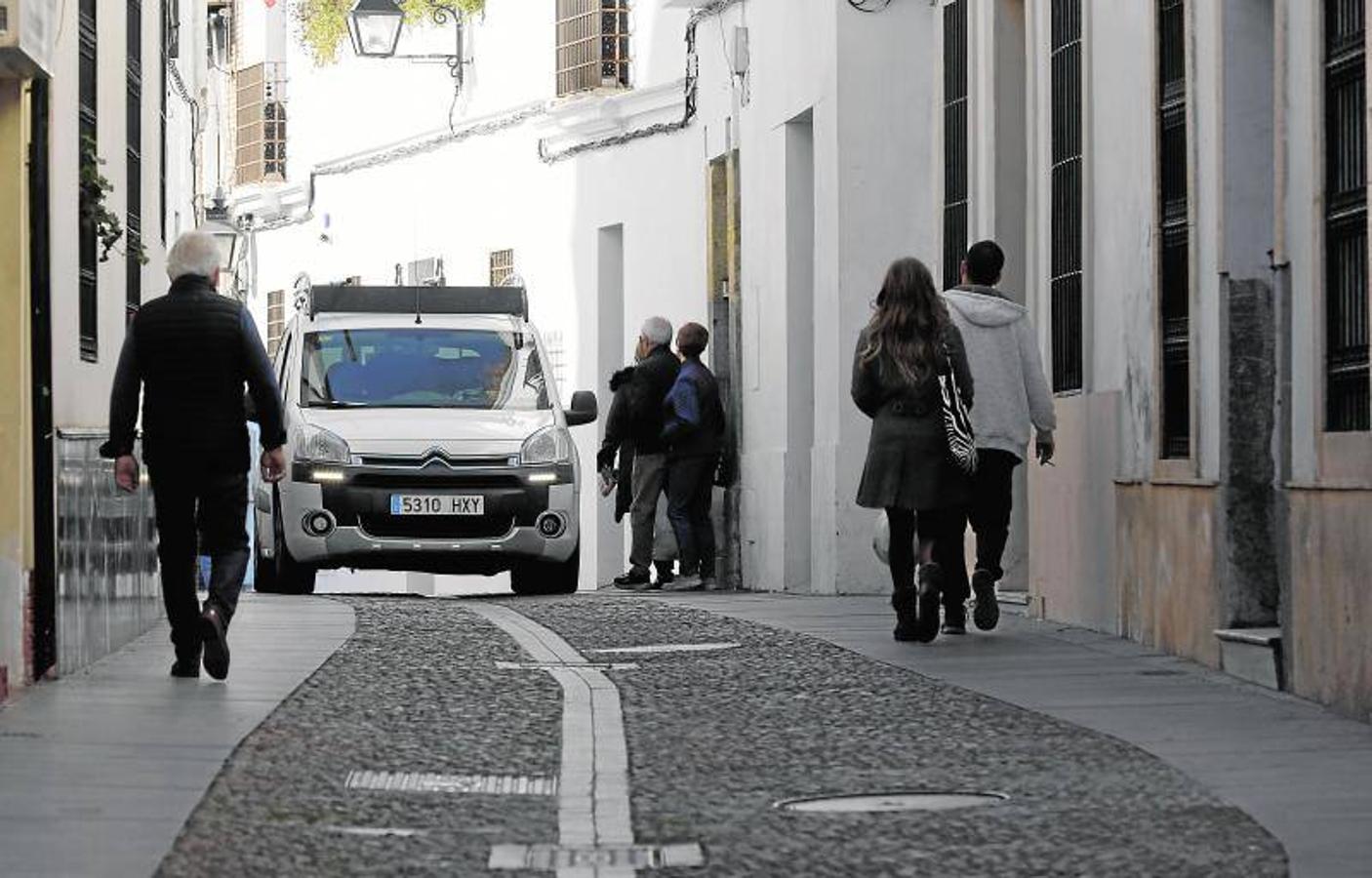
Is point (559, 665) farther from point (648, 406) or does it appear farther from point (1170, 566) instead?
point (648, 406)

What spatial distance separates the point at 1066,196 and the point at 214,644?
5.97 meters

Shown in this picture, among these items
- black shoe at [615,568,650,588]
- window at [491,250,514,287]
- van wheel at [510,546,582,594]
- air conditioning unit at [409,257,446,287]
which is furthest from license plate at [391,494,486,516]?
air conditioning unit at [409,257,446,287]

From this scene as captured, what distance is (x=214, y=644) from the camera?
12.0m

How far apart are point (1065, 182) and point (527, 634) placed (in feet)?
11.8

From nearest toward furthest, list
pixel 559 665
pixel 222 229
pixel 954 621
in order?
pixel 559 665
pixel 954 621
pixel 222 229

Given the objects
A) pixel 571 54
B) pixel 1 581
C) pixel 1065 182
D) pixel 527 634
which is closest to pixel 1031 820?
pixel 1 581

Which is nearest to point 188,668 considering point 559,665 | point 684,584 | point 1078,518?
point 559,665

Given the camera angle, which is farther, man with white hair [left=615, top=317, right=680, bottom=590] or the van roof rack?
man with white hair [left=615, top=317, right=680, bottom=590]

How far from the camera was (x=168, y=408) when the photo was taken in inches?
488

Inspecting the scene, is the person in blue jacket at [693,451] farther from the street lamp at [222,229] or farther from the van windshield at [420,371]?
the street lamp at [222,229]

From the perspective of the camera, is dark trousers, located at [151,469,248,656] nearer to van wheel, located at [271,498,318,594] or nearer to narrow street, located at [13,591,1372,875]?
narrow street, located at [13,591,1372,875]

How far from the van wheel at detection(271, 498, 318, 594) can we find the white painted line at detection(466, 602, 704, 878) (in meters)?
7.52

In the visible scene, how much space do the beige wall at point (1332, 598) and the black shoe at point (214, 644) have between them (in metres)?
3.93

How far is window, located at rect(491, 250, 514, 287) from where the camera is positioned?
111 ft
